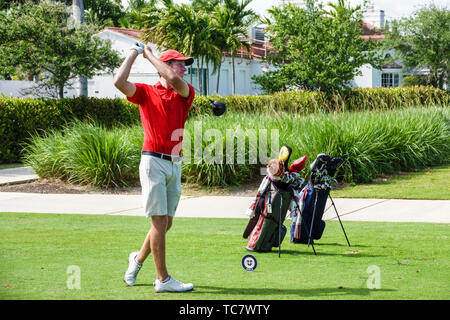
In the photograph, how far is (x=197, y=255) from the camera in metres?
6.69

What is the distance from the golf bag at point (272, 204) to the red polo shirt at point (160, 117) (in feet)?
6.67

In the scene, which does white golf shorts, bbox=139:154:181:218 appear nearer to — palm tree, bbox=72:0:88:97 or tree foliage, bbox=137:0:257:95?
palm tree, bbox=72:0:88:97

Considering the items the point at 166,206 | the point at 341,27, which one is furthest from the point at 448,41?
the point at 166,206

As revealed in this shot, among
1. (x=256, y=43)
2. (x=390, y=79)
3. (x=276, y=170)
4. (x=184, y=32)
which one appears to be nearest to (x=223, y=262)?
(x=276, y=170)

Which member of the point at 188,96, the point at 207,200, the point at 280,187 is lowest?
the point at 207,200

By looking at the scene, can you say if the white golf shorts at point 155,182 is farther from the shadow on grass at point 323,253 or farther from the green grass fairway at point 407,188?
the green grass fairway at point 407,188

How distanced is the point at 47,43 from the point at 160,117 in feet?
50.3

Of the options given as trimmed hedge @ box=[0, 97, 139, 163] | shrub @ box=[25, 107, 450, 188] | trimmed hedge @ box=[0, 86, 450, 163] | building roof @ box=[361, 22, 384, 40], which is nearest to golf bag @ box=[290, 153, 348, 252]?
shrub @ box=[25, 107, 450, 188]

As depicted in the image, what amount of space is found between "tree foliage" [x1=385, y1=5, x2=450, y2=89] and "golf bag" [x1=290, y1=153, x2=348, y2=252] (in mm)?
32463

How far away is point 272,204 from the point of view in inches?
273

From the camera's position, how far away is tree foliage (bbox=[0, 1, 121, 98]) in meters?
18.7

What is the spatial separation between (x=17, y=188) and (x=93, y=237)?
242 inches
